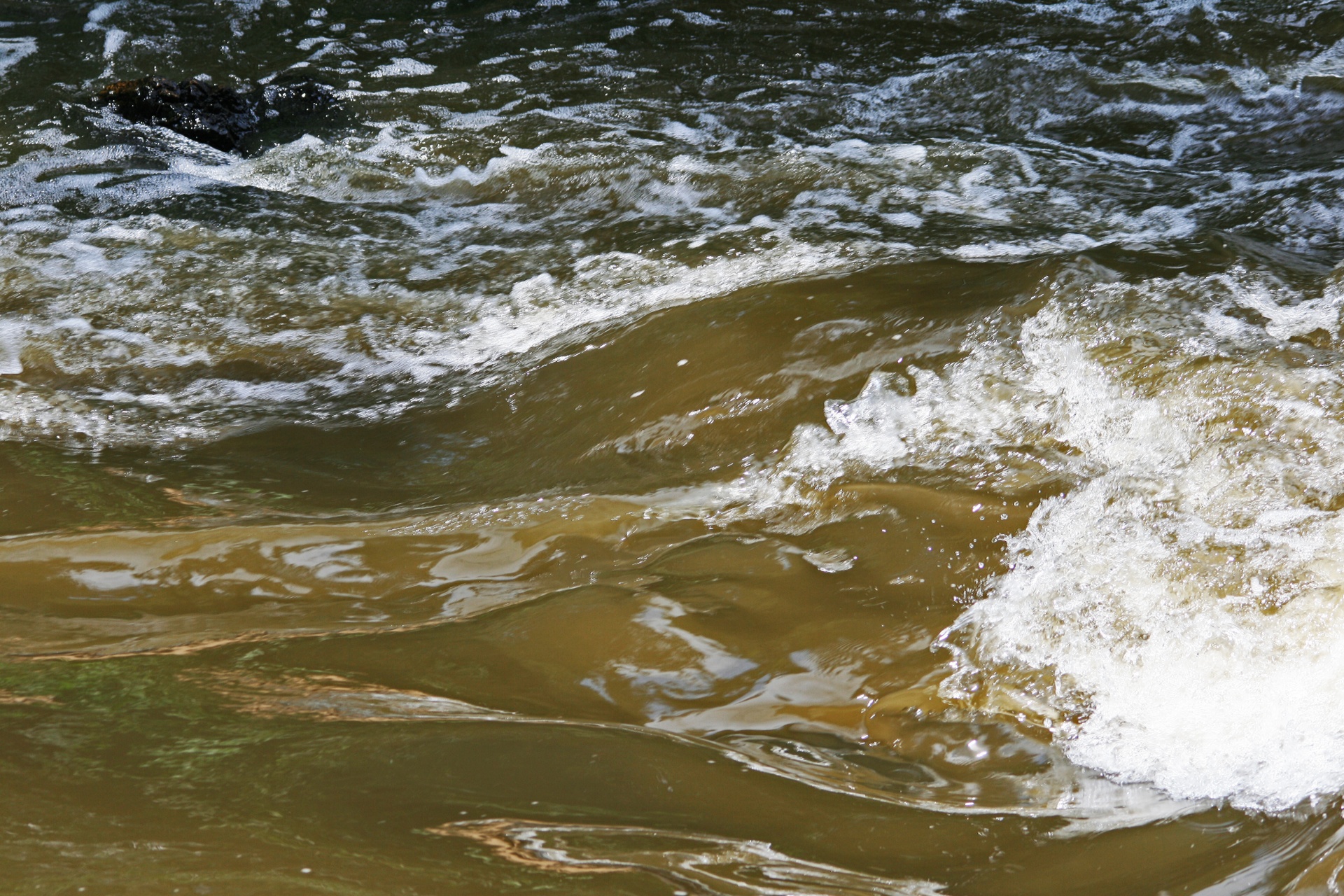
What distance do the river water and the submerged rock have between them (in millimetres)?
1008

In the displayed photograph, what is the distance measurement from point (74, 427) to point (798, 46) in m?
4.72

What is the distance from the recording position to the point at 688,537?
6.71 feet

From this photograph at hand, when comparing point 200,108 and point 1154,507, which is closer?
point 1154,507

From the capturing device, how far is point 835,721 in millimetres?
1689

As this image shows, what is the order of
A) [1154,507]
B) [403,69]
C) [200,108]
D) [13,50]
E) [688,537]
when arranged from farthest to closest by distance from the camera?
[13,50] → [403,69] → [200,108] → [688,537] → [1154,507]

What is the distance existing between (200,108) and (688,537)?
4446 mm

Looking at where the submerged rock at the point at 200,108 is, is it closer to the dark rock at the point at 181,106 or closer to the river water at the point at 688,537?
the dark rock at the point at 181,106

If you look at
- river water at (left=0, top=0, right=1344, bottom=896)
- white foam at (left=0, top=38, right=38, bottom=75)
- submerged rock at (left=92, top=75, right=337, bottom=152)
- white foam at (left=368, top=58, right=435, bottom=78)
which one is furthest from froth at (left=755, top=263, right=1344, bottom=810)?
white foam at (left=0, top=38, right=38, bottom=75)

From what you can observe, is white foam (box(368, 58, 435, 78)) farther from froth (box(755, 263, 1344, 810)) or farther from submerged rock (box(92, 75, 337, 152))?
froth (box(755, 263, 1344, 810))

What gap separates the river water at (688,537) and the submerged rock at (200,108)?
3.31 feet

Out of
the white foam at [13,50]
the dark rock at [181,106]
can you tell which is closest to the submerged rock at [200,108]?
the dark rock at [181,106]

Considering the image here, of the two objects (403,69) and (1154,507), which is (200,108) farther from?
(1154,507)

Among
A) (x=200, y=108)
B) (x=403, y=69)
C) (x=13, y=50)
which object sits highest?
(x=13, y=50)

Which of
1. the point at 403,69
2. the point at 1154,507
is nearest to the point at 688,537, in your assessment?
the point at 1154,507
